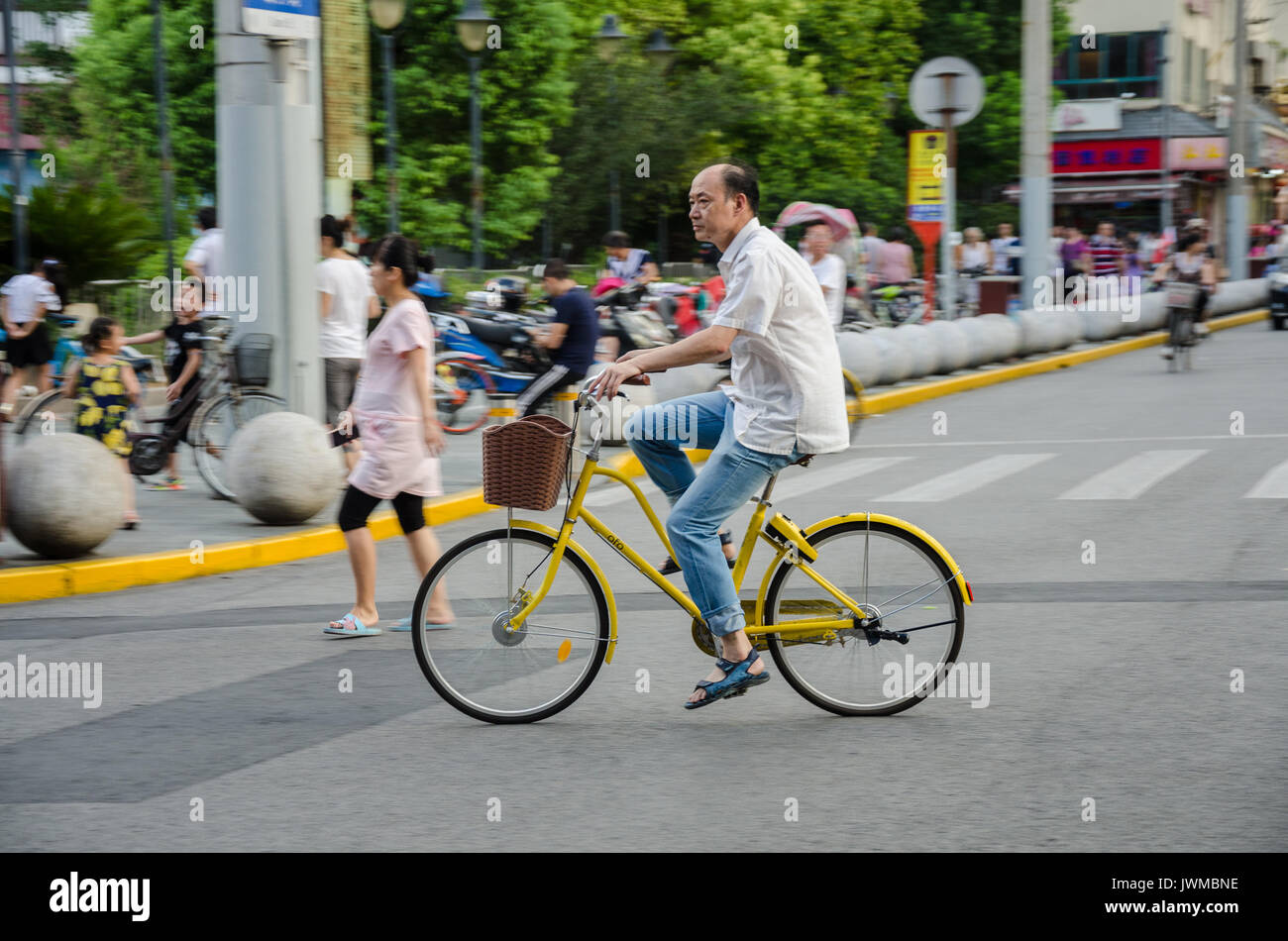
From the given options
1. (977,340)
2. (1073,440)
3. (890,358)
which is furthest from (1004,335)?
(1073,440)

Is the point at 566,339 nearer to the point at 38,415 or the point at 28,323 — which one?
the point at 38,415

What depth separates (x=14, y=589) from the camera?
338 inches

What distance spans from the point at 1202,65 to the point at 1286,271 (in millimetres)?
33422

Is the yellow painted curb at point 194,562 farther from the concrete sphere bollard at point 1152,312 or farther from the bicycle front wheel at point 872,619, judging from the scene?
the concrete sphere bollard at point 1152,312

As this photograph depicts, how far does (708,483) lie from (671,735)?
0.87 m

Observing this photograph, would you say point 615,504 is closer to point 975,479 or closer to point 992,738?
point 975,479

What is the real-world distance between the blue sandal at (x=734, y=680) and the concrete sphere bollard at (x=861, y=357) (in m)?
12.2

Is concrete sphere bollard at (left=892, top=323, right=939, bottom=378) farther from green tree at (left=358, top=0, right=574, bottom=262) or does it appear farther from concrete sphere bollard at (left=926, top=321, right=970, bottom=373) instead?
green tree at (left=358, top=0, right=574, bottom=262)

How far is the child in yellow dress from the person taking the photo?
35.8ft

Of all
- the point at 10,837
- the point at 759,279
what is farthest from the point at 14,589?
the point at 759,279

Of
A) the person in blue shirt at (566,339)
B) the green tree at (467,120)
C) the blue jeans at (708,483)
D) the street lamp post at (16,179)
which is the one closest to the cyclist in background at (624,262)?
the street lamp post at (16,179)

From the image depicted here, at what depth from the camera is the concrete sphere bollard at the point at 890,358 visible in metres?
18.8

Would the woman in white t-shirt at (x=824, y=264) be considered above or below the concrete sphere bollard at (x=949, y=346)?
above

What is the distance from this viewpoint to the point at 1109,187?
174 ft
